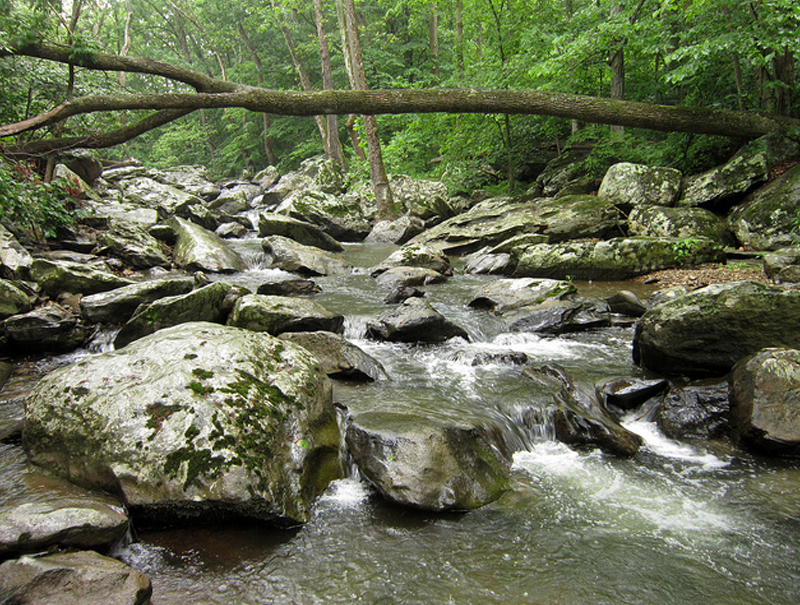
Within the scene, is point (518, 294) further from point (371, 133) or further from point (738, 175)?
point (371, 133)

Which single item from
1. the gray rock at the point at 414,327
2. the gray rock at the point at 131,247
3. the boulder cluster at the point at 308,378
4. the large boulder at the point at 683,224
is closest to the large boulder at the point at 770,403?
the boulder cluster at the point at 308,378

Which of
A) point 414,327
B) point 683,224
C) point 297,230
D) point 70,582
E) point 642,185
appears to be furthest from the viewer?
point 297,230

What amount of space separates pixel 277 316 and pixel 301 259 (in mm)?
5253

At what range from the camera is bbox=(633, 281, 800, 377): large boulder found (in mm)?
4469

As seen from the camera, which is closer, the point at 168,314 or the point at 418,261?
the point at 168,314

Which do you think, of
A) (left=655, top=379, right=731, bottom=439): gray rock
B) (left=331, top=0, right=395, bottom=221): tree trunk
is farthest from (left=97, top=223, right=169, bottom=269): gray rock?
(left=655, top=379, right=731, bottom=439): gray rock

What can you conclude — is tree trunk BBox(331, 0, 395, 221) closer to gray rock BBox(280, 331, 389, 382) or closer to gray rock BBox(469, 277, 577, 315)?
gray rock BBox(469, 277, 577, 315)

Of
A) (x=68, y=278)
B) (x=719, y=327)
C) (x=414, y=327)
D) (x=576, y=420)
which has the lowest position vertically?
(x=576, y=420)

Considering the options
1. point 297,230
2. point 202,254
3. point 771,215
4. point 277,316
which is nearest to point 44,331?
point 277,316

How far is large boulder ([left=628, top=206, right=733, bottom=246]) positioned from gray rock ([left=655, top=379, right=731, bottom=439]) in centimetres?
591

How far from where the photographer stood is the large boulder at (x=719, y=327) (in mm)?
4469

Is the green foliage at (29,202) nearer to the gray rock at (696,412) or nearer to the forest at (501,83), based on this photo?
the forest at (501,83)

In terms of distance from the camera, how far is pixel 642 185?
11.2m

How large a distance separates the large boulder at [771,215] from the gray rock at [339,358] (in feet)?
27.3
